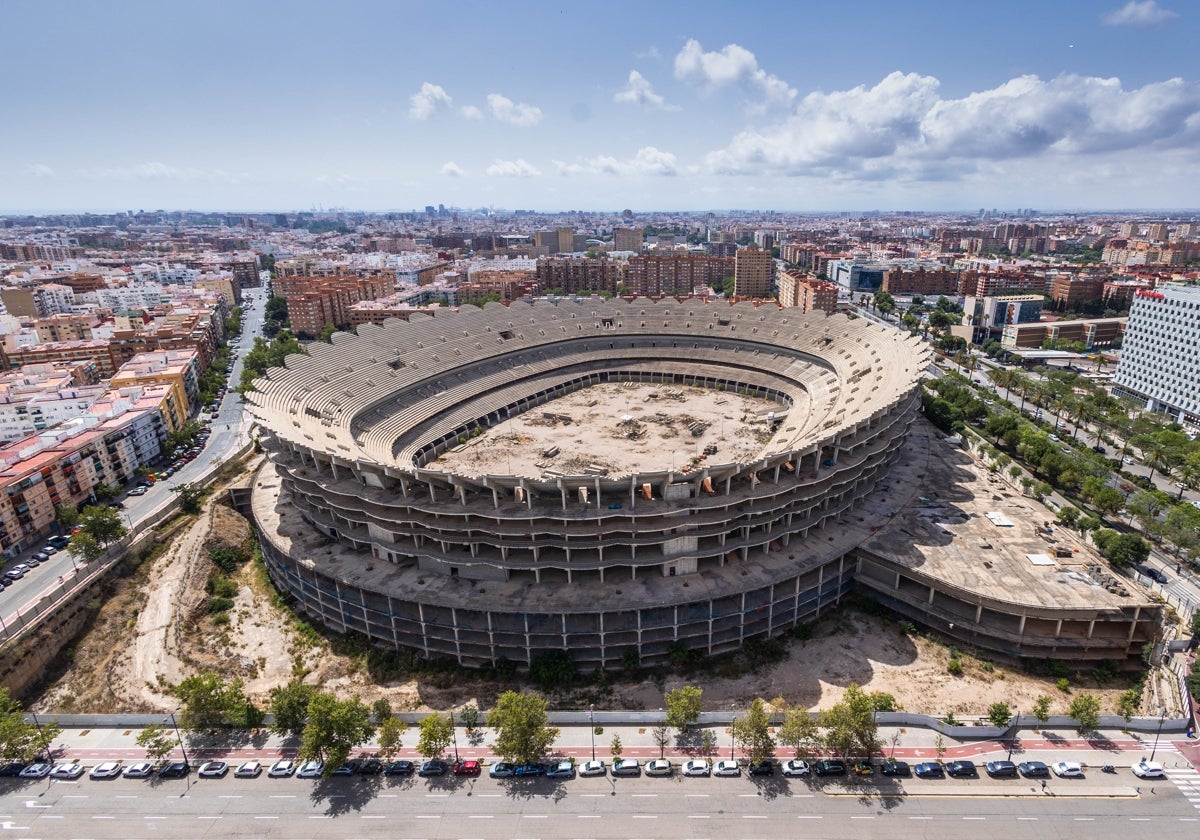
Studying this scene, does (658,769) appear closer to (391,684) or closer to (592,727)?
(592,727)

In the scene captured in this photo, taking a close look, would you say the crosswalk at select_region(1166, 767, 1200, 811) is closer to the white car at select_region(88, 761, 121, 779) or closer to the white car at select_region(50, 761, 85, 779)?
the white car at select_region(88, 761, 121, 779)

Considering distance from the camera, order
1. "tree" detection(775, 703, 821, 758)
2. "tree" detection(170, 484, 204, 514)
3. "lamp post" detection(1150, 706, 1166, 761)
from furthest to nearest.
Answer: "tree" detection(170, 484, 204, 514)
"lamp post" detection(1150, 706, 1166, 761)
"tree" detection(775, 703, 821, 758)

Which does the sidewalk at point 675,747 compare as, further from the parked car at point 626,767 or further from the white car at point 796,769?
the white car at point 796,769

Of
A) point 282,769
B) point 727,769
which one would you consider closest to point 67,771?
point 282,769

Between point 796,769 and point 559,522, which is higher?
point 559,522

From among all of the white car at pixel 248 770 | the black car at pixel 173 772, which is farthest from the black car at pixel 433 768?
the black car at pixel 173 772

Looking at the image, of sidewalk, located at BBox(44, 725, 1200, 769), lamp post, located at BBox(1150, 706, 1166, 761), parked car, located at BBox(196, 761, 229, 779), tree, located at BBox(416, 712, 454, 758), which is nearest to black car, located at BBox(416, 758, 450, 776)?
tree, located at BBox(416, 712, 454, 758)
